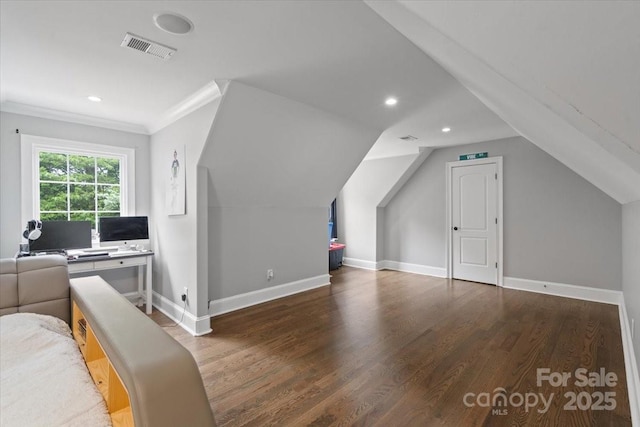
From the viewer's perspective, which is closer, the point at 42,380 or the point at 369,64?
the point at 42,380

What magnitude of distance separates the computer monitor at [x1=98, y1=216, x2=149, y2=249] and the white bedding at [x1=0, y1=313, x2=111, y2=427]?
7.62 ft

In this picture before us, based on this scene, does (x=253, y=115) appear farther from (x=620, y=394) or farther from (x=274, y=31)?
(x=620, y=394)

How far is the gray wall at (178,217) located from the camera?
3.06 metres

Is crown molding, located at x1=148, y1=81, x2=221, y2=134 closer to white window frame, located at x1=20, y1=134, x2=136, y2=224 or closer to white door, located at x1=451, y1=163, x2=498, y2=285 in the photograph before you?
white window frame, located at x1=20, y1=134, x2=136, y2=224

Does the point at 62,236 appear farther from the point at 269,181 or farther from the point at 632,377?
the point at 632,377

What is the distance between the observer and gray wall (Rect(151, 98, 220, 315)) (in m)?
3.06

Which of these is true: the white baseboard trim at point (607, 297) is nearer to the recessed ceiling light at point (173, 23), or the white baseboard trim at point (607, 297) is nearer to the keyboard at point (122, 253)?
the recessed ceiling light at point (173, 23)

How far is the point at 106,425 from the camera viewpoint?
0.87m

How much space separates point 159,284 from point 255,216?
154 centimetres

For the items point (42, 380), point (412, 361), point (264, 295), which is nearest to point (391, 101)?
point (412, 361)

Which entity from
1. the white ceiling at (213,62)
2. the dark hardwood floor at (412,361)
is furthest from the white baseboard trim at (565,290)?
the white ceiling at (213,62)

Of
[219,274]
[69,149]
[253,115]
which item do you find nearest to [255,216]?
[219,274]

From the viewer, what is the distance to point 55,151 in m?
3.49

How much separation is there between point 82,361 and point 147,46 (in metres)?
1.98
